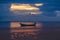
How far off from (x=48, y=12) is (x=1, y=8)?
64 centimetres

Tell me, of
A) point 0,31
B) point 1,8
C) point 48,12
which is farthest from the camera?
point 1,8

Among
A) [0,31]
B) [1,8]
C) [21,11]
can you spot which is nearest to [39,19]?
[21,11]

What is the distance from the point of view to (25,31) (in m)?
1.87

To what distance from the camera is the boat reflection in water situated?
1.87 metres

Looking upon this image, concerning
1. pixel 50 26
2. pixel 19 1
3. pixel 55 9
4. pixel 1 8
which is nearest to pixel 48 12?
pixel 55 9

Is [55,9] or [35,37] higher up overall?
[55,9]

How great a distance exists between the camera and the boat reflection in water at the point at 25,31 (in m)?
1.87

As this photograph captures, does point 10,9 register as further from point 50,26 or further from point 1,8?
point 50,26

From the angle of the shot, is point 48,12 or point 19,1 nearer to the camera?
point 48,12

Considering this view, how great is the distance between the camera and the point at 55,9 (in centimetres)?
224

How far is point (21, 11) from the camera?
85.9 inches

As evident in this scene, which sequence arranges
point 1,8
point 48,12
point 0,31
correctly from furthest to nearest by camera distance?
1. point 1,8
2. point 48,12
3. point 0,31

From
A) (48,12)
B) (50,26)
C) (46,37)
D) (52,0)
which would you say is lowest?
(46,37)

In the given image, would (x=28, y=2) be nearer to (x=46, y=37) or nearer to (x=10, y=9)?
(x=10, y=9)
